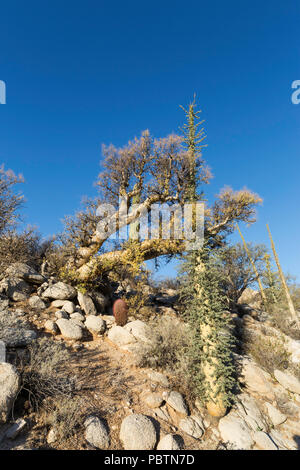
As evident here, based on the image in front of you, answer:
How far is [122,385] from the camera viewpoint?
564cm

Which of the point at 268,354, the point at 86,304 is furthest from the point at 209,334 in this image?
the point at 86,304

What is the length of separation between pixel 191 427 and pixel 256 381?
3.30 meters

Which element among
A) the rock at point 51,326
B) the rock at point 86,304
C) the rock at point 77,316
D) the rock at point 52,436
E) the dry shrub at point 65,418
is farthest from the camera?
the rock at point 86,304

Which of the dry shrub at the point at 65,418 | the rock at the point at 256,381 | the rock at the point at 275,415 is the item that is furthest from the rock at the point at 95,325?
the rock at the point at 275,415

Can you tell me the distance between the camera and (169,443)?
4.29 meters

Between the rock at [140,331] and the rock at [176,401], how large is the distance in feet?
6.21

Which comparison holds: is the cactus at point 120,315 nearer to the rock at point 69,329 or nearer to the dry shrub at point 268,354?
the rock at point 69,329

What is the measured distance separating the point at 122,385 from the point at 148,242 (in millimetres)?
6761

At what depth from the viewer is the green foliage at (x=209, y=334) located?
5.98 metres

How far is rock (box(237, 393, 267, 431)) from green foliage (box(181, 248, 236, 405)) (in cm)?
31
